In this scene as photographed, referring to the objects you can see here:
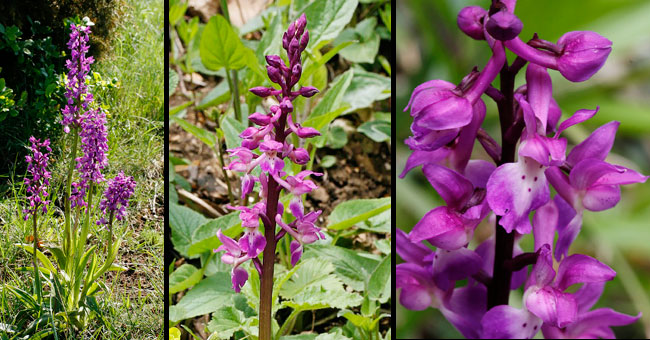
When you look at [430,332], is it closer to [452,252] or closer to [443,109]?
[452,252]

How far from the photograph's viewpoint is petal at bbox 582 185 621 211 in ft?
2.46

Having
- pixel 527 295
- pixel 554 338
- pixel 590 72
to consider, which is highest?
pixel 590 72

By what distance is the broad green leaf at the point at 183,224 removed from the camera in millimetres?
1265

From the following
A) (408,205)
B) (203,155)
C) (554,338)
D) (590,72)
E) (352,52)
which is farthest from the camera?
(352,52)

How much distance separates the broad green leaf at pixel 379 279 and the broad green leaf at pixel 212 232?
270 mm

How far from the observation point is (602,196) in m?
0.75

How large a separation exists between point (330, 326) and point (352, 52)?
2.18ft

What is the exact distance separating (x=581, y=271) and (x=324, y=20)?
2.79 feet

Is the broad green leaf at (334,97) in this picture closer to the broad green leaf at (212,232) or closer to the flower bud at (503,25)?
the broad green leaf at (212,232)

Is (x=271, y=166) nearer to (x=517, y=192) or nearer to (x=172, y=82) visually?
(x=517, y=192)

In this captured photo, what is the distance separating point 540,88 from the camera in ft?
2.36

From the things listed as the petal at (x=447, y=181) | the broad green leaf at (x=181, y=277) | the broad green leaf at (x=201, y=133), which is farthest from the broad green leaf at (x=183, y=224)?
the petal at (x=447, y=181)

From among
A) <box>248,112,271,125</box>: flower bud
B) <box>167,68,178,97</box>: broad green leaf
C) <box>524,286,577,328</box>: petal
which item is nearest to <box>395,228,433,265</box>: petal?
<box>524,286,577,328</box>: petal

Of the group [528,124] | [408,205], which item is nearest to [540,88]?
[528,124]
